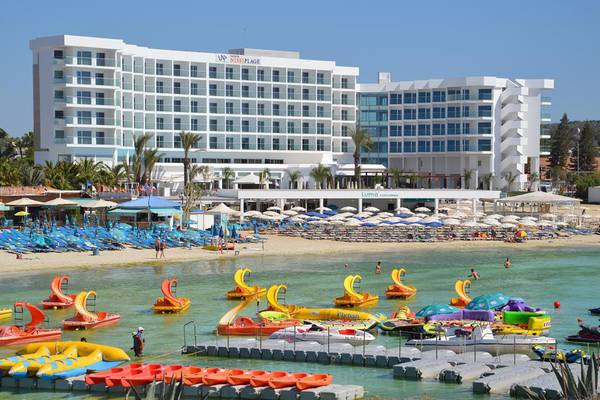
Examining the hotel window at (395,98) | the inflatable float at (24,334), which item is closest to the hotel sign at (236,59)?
the hotel window at (395,98)

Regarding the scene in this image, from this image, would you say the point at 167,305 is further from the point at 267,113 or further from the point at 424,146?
the point at 424,146

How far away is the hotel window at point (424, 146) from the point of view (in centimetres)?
11931

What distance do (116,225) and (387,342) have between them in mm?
41957

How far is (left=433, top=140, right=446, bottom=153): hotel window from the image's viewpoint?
11781 centimetres

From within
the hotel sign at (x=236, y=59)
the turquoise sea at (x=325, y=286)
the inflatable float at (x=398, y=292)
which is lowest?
the turquoise sea at (x=325, y=286)

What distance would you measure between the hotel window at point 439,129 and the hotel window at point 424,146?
162 cm

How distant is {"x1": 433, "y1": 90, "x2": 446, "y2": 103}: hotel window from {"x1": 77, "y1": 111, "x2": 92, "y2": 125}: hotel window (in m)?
43.7

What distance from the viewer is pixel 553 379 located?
2664 cm

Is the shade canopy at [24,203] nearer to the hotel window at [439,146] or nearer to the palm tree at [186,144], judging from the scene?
the palm tree at [186,144]

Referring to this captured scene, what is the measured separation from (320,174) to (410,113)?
20981 mm

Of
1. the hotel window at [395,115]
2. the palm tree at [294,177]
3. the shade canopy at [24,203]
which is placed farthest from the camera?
the hotel window at [395,115]

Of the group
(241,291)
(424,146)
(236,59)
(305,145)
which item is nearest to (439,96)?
(424,146)

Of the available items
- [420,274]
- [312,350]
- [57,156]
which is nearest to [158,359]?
[312,350]

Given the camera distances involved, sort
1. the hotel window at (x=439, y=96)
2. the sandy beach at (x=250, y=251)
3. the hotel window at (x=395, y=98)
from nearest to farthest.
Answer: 1. the sandy beach at (x=250, y=251)
2. the hotel window at (x=439, y=96)
3. the hotel window at (x=395, y=98)
